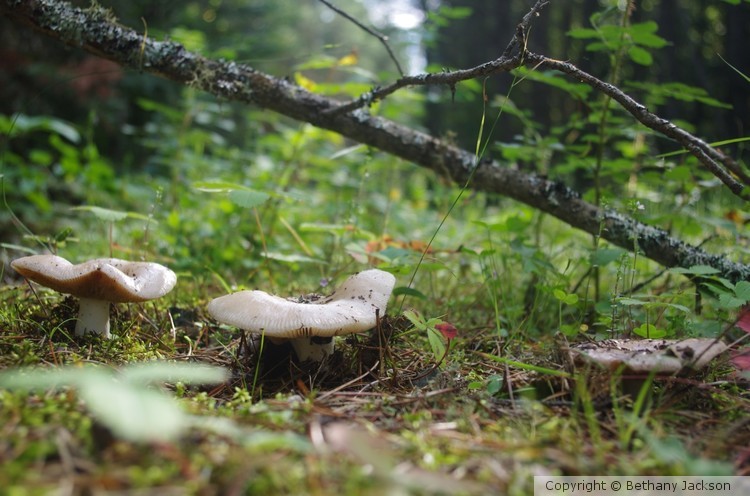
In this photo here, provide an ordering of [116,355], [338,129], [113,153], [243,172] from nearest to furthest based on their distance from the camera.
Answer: [116,355] → [338,129] → [243,172] → [113,153]

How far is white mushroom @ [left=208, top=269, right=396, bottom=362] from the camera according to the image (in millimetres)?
1701

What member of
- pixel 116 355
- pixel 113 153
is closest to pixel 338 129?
pixel 116 355

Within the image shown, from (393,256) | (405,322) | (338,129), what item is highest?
(338,129)

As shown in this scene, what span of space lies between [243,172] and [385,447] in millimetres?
4787

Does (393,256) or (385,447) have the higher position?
(393,256)

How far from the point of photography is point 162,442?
3.65 ft

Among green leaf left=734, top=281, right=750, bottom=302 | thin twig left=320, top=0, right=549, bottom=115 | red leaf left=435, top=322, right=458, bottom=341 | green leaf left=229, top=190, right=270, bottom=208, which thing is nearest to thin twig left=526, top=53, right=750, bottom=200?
thin twig left=320, top=0, right=549, bottom=115

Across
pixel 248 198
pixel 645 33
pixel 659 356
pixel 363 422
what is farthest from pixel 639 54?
pixel 363 422

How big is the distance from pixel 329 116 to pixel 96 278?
5.32 feet

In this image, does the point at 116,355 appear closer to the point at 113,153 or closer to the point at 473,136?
the point at 113,153

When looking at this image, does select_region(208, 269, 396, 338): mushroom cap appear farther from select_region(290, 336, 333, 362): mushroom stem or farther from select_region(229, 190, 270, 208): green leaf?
select_region(229, 190, 270, 208): green leaf

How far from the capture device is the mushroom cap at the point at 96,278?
6.36 feet

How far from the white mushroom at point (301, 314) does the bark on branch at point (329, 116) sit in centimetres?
124

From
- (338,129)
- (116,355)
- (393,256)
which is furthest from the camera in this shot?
(338,129)
